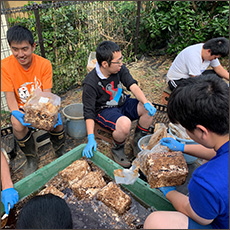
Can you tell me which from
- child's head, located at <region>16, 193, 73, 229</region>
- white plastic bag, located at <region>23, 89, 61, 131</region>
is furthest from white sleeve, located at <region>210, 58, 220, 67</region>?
child's head, located at <region>16, 193, 73, 229</region>

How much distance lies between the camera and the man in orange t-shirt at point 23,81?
2.01 metres

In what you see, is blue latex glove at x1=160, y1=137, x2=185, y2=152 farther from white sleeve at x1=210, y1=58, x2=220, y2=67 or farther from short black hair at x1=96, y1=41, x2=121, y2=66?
white sleeve at x1=210, y1=58, x2=220, y2=67

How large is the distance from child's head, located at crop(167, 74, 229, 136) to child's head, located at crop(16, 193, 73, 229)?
787mm

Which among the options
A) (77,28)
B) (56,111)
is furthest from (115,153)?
(77,28)

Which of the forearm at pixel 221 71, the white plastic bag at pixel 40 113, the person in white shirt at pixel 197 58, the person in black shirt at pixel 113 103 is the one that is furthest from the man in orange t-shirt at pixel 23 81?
the forearm at pixel 221 71

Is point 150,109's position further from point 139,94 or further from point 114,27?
point 114,27

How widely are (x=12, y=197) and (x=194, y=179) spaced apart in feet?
4.35

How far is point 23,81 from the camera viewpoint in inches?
88.0

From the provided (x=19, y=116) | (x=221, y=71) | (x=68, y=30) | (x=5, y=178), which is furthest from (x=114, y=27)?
(x=5, y=178)

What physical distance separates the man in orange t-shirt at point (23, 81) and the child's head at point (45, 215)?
1.17 meters

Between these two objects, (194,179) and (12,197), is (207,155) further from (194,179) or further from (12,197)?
(12,197)

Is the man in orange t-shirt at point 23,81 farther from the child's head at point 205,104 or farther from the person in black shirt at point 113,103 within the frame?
the child's head at point 205,104

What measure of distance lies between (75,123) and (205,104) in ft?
6.25

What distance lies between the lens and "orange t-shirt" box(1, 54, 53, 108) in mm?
2143
